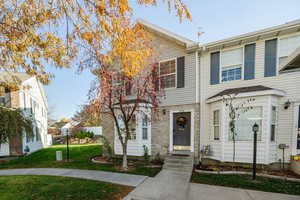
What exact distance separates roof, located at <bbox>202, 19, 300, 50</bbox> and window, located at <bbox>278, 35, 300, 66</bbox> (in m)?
0.30

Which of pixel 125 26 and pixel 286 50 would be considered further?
pixel 286 50

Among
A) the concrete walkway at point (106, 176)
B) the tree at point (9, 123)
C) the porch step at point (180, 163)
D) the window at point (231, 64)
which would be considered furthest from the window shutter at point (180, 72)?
the tree at point (9, 123)

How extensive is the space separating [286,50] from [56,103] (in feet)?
126

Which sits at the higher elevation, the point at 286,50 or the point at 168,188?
the point at 286,50

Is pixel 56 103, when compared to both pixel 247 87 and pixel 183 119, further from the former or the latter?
pixel 247 87

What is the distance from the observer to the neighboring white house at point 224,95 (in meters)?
5.58

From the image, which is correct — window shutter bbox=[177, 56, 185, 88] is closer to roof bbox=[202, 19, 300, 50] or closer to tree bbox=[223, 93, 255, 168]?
roof bbox=[202, 19, 300, 50]

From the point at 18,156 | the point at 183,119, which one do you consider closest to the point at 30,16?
the point at 183,119

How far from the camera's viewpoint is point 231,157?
597 cm

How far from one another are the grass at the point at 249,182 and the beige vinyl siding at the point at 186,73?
3.43 m

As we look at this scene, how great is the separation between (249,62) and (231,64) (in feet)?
2.32

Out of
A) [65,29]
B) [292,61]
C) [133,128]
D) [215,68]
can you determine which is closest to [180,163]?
[133,128]

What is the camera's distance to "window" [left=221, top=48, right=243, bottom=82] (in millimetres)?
6489

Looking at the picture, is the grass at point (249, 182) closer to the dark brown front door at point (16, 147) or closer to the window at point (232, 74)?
the window at point (232, 74)
